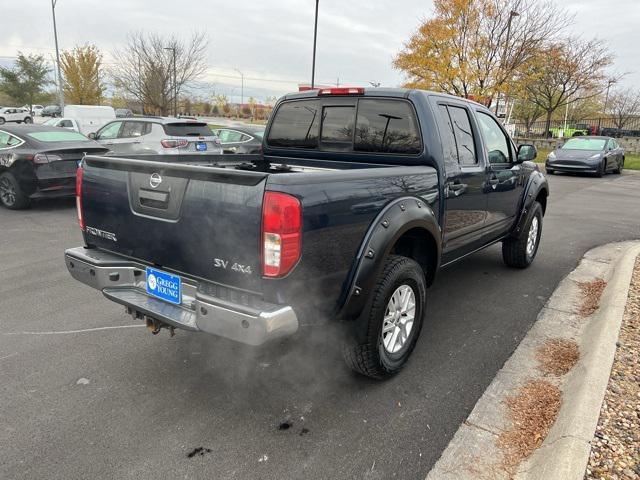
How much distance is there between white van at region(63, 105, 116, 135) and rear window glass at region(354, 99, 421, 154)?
20067 mm

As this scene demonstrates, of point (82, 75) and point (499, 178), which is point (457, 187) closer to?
point (499, 178)

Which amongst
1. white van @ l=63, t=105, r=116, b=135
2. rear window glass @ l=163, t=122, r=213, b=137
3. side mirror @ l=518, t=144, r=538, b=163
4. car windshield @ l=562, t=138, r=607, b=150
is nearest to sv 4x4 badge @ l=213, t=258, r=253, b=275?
side mirror @ l=518, t=144, r=538, b=163

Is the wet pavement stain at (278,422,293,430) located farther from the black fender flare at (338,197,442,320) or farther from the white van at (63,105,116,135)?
the white van at (63,105,116,135)

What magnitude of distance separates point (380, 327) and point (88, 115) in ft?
74.4

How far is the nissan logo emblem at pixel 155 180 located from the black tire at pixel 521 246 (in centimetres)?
411

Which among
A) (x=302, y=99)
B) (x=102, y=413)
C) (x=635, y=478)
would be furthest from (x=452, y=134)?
(x=102, y=413)

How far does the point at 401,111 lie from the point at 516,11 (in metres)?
21.8

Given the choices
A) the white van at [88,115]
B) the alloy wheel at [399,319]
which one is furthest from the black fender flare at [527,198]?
the white van at [88,115]

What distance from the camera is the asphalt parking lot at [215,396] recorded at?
2484 millimetres

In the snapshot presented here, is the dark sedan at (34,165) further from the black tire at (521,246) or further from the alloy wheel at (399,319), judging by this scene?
the alloy wheel at (399,319)

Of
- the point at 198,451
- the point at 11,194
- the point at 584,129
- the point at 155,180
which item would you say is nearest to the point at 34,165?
the point at 11,194

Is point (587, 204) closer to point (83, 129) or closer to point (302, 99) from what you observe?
point (302, 99)

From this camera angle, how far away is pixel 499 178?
15.4ft

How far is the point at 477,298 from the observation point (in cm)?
489
